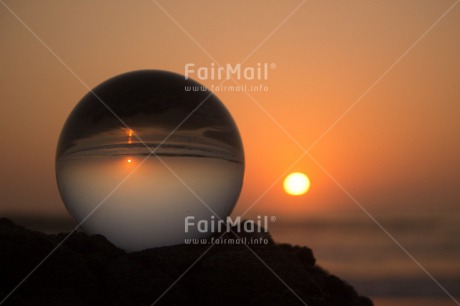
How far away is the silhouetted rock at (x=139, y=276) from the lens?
14.8 ft

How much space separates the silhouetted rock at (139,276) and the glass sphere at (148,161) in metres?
0.31

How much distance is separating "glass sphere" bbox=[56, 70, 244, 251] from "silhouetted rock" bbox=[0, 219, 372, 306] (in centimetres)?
31

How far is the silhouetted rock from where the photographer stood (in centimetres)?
450

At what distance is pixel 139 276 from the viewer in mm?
4719

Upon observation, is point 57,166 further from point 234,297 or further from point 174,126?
point 234,297

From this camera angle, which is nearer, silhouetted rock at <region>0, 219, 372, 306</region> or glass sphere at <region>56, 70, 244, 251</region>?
silhouetted rock at <region>0, 219, 372, 306</region>

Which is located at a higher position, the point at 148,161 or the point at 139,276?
the point at 148,161

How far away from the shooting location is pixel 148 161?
5.69 meters

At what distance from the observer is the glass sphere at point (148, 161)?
5711 mm

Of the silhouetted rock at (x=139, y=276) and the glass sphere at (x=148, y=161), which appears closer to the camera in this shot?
the silhouetted rock at (x=139, y=276)

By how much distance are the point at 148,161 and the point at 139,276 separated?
1.26 meters

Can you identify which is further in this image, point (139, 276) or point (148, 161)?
point (148, 161)

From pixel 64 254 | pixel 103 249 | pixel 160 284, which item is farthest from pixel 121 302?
pixel 103 249

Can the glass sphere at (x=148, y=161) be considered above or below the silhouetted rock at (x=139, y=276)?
above
